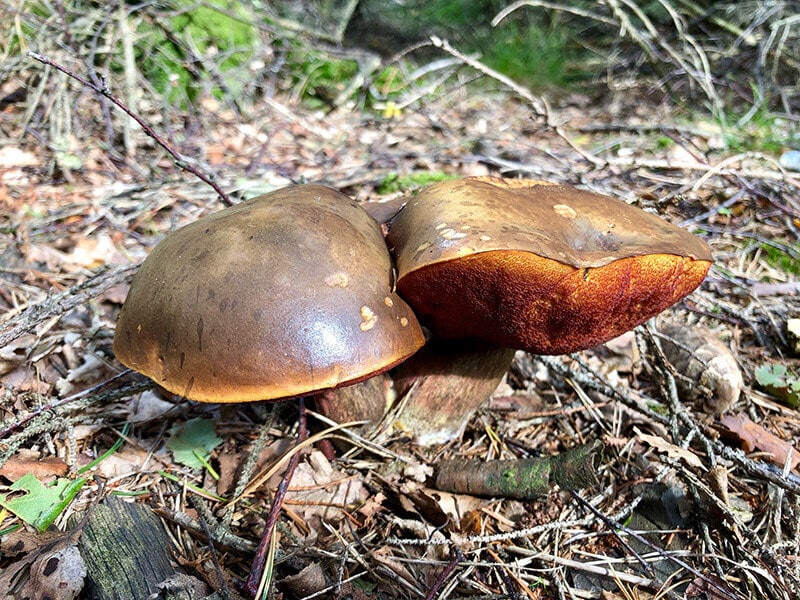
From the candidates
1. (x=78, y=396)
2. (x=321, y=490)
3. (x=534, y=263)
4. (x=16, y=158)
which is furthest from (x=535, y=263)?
(x=16, y=158)

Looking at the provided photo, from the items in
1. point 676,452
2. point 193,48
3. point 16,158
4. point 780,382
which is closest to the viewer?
point 676,452

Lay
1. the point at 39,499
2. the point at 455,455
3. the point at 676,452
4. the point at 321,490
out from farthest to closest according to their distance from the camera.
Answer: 1. the point at 455,455
2. the point at 321,490
3. the point at 676,452
4. the point at 39,499

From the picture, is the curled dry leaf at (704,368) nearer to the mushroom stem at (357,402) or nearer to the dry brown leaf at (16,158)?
the mushroom stem at (357,402)

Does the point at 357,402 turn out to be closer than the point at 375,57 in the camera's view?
Yes

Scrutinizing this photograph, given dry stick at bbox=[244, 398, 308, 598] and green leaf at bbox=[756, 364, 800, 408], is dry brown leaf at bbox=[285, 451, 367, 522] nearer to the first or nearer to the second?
dry stick at bbox=[244, 398, 308, 598]

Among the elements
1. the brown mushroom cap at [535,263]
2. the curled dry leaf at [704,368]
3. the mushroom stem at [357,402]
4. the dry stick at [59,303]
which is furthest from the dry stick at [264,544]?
the curled dry leaf at [704,368]

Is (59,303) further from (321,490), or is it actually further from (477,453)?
(477,453)

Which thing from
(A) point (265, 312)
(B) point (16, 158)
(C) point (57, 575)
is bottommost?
(C) point (57, 575)
